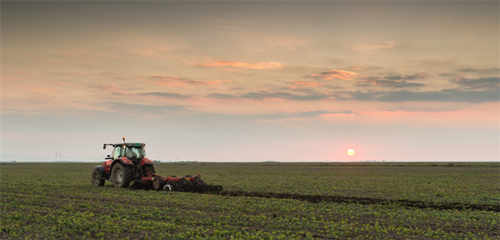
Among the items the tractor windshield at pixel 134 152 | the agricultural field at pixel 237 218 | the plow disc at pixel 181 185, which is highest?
the tractor windshield at pixel 134 152

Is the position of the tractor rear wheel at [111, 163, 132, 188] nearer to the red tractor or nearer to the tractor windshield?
the red tractor

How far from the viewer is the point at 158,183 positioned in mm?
27969

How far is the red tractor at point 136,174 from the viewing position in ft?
90.5

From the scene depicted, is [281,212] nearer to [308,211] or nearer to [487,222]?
[308,211]

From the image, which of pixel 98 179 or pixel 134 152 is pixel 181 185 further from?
pixel 98 179

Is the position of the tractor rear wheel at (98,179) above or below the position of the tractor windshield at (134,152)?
below

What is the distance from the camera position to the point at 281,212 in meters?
18.7

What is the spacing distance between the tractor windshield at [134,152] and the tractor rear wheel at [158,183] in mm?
3524

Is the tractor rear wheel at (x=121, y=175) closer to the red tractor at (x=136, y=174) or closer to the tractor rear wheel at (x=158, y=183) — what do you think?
the red tractor at (x=136, y=174)

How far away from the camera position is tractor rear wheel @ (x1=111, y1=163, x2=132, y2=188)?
29203 mm

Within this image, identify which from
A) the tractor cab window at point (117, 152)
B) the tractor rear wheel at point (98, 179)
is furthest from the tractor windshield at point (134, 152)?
the tractor rear wheel at point (98, 179)

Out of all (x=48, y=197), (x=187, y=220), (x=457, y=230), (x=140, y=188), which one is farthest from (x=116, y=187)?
(x=457, y=230)

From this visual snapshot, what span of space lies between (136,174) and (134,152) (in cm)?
185

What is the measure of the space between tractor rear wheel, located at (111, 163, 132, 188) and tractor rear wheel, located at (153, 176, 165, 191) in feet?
7.78
